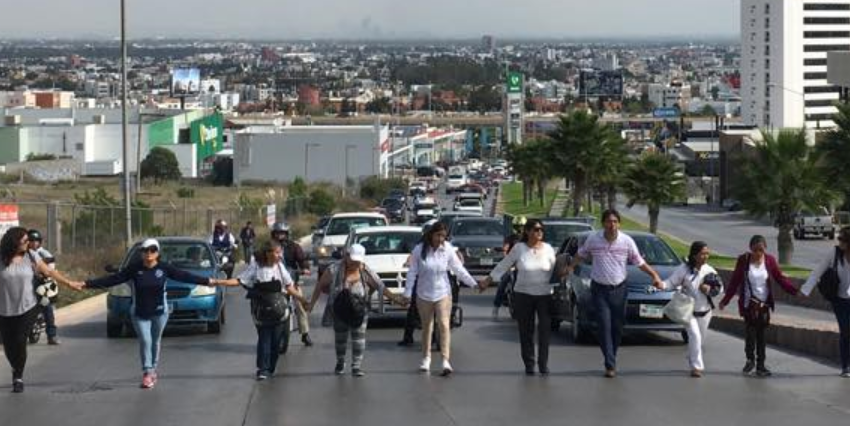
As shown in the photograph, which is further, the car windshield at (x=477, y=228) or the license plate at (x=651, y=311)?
the car windshield at (x=477, y=228)

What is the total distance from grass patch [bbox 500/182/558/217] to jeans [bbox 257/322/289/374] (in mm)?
58615

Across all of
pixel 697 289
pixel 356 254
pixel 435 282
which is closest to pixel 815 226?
pixel 697 289

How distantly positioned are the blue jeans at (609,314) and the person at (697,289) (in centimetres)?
58

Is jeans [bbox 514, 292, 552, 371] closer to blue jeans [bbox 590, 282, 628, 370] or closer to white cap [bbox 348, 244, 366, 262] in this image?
blue jeans [bbox 590, 282, 628, 370]

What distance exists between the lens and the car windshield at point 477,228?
35.7m

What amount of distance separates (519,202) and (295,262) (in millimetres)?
90514

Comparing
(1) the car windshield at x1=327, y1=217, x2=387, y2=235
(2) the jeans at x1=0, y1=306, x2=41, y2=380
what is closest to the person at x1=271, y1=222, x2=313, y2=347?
(2) the jeans at x1=0, y1=306, x2=41, y2=380

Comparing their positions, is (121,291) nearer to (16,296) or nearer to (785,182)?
(16,296)

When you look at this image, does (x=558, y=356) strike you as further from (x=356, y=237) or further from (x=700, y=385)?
(x=356, y=237)

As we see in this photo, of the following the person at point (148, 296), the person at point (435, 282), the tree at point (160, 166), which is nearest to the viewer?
the person at point (148, 296)

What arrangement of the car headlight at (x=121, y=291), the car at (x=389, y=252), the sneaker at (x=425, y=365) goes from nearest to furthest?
the sneaker at (x=425, y=365) → the car headlight at (x=121, y=291) → the car at (x=389, y=252)

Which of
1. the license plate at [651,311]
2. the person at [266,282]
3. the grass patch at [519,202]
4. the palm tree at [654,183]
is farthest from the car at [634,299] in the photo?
the grass patch at [519,202]

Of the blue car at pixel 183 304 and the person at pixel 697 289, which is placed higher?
the person at pixel 697 289

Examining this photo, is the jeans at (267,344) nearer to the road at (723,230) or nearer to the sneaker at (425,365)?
the sneaker at (425,365)
